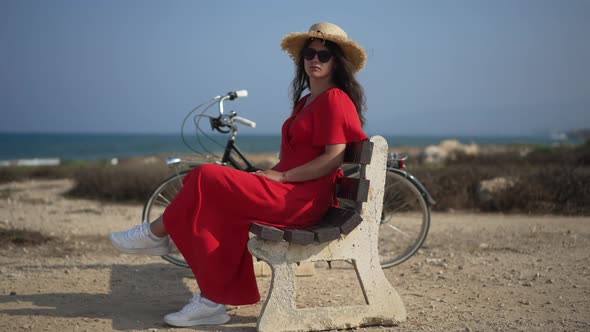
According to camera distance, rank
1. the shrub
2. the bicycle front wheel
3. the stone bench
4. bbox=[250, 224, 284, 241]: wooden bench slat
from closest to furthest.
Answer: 1. bbox=[250, 224, 284, 241]: wooden bench slat
2. the stone bench
3. the bicycle front wheel
4. the shrub

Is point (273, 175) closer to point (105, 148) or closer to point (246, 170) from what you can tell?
point (246, 170)

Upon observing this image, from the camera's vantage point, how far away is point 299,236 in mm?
3307

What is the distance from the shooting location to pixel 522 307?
13.1 feet

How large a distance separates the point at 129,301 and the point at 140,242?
0.81 metres

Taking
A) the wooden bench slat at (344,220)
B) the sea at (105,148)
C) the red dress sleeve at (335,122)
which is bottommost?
the sea at (105,148)

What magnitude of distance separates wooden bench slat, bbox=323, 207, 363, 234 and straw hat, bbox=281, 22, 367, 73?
102 cm

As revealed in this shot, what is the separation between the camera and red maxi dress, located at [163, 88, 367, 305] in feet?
11.3

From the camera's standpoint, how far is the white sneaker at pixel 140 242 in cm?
367

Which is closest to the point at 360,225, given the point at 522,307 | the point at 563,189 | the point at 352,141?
the point at 352,141

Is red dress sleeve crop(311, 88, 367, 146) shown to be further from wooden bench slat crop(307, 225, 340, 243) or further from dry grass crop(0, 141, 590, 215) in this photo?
dry grass crop(0, 141, 590, 215)

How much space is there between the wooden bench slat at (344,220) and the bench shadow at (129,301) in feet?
2.74

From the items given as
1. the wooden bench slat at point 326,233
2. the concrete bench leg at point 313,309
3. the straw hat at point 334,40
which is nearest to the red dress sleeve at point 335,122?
the straw hat at point 334,40

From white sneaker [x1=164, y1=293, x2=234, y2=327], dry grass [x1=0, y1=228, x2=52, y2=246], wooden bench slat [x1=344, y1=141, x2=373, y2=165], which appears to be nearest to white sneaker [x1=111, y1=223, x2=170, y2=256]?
white sneaker [x1=164, y1=293, x2=234, y2=327]

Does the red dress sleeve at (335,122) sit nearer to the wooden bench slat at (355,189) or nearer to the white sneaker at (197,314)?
the wooden bench slat at (355,189)
